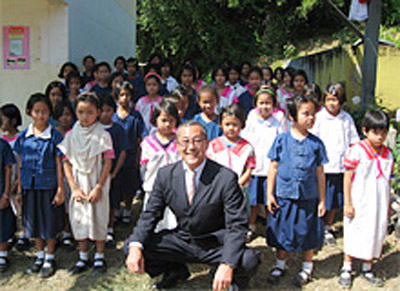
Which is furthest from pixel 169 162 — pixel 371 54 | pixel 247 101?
pixel 371 54

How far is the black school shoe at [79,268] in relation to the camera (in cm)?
382

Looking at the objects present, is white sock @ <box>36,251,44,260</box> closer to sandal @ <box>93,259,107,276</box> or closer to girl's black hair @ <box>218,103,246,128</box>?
sandal @ <box>93,259,107,276</box>

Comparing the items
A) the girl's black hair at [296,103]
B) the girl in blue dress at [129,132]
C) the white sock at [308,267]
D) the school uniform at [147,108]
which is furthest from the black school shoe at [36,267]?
the girl's black hair at [296,103]

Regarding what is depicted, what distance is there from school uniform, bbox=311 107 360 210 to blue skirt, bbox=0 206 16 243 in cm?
328

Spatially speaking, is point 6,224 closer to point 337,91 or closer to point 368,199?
point 368,199

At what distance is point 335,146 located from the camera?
4496 millimetres

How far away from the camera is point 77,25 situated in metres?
6.71

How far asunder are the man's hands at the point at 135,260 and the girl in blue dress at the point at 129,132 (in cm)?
166

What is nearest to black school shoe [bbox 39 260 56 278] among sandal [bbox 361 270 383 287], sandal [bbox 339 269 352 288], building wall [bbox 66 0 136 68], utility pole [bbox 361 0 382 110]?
sandal [bbox 339 269 352 288]

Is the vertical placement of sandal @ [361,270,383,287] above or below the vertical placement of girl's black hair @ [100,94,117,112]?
below

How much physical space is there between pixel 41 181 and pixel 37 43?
10.7 feet

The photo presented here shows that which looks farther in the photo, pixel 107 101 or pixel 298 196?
pixel 107 101

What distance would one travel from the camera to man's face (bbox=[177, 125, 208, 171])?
318 cm

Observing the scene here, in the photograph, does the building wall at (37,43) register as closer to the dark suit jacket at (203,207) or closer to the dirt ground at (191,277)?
the dirt ground at (191,277)
